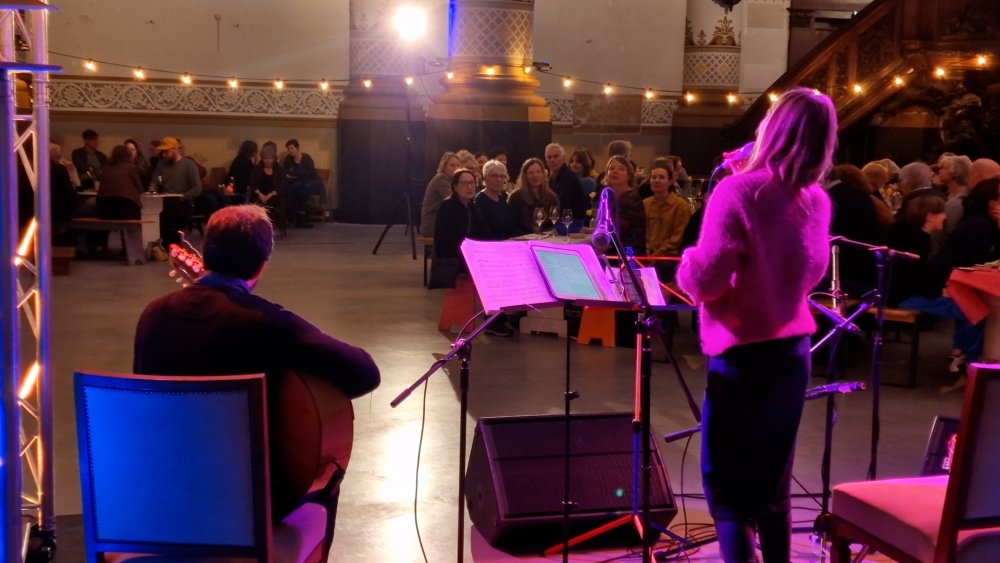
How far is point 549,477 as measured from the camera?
10.9ft

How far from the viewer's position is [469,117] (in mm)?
11031

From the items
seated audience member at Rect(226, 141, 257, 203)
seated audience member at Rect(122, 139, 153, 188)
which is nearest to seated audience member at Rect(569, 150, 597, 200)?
seated audience member at Rect(226, 141, 257, 203)

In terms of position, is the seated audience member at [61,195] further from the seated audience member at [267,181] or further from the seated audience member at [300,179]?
the seated audience member at [300,179]

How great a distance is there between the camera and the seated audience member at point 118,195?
9.62 m

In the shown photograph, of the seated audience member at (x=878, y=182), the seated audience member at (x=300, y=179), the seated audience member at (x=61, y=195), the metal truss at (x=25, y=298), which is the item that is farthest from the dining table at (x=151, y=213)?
the seated audience member at (x=878, y=182)

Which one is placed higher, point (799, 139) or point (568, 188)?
point (799, 139)

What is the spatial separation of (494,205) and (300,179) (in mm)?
6692

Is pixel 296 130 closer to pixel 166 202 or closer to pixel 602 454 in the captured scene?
pixel 166 202

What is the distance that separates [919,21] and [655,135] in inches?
163

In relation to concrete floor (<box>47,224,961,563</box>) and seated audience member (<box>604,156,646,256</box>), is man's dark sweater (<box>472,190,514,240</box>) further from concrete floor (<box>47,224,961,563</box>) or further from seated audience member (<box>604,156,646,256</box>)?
seated audience member (<box>604,156,646,256</box>)

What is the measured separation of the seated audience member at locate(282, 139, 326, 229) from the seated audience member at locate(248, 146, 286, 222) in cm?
70

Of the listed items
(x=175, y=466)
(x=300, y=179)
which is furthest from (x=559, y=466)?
(x=300, y=179)

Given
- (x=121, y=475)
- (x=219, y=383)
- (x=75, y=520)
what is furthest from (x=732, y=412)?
(x=75, y=520)

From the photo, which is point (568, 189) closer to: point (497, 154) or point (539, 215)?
point (539, 215)
